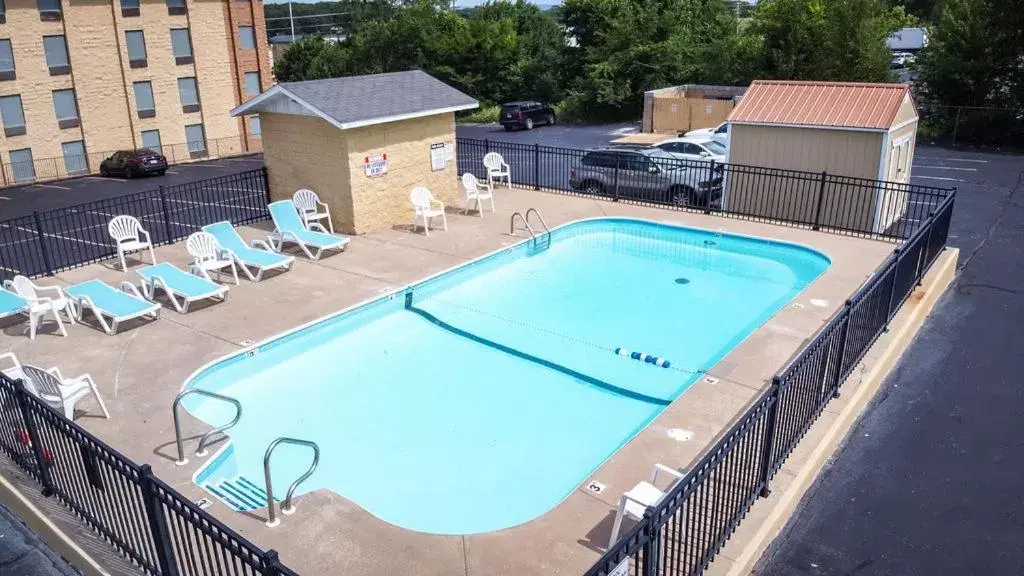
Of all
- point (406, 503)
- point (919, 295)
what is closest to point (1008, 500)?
point (919, 295)

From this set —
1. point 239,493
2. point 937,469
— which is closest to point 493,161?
point 239,493

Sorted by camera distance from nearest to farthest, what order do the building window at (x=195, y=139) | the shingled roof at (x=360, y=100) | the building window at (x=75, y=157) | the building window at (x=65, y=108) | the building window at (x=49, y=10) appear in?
1. the shingled roof at (x=360, y=100)
2. the building window at (x=49, y=10)
3. the building window at (x=65, y=108)
4. the building window at (x=75, y=157)
5. the building window at (x=195, y=139)

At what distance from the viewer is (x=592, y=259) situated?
15.7 m

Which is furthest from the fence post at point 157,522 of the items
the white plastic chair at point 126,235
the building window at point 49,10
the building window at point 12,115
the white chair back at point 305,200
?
the building window at point 49,10

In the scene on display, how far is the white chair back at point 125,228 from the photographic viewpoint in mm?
14055

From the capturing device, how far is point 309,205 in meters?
16.1

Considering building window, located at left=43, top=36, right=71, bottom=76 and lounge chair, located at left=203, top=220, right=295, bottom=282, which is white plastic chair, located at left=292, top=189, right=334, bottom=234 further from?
building window, located at left=43, top=36, right=71, bottom=76

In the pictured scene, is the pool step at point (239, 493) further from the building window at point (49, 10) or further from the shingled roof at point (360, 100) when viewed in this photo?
the building window at point (49, 10)

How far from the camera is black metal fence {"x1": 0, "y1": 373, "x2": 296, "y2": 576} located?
5227 millimetres

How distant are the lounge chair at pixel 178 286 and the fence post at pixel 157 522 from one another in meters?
6.57

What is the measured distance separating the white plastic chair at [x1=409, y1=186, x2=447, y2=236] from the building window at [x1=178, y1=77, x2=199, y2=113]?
97.1 ft

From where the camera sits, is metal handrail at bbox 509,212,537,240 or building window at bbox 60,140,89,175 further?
building window at bbox 60,140,89,175

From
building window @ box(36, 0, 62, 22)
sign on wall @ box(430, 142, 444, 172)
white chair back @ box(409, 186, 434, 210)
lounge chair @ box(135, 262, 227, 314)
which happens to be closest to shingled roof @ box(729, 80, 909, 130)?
sign on wall @ box(430, 142, 444, 172)

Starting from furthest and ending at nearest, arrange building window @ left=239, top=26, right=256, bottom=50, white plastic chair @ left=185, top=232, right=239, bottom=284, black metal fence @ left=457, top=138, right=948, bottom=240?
building window @ left=239, top=26, right=256, bottom=50
black metal fence @ left=457, top=138, right=948, bottom=240
white plastic chair @ left=185, top=232, right=239, bottom=284
